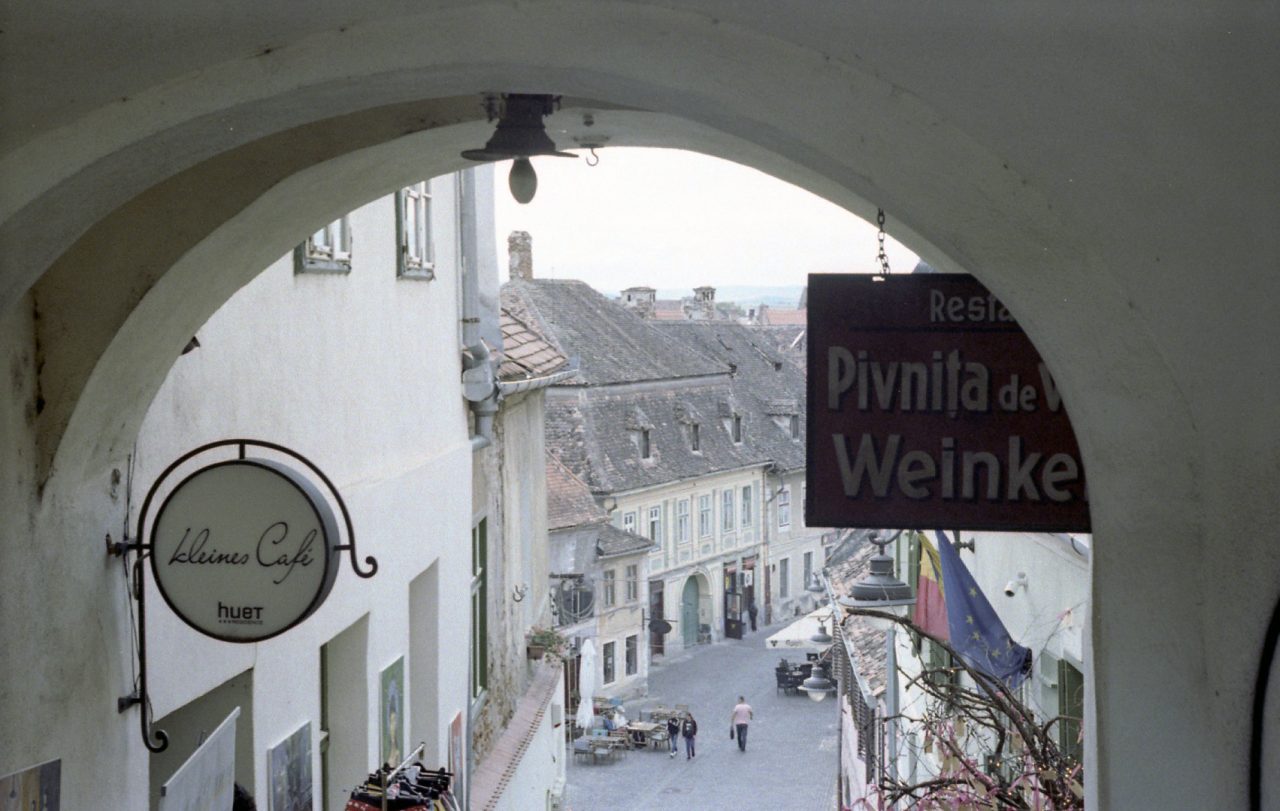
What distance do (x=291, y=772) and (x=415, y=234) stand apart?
403 cm

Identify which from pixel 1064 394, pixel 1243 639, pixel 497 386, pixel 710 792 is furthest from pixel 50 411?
pixel 710 792

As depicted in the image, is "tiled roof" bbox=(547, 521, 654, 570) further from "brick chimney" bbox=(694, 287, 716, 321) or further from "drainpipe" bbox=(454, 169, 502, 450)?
"drainpipe" bbox=(454, 169, 502, 450)

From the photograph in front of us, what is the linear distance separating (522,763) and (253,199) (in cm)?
1022

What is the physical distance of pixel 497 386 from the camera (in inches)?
497

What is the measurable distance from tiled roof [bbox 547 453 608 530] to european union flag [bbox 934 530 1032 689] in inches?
1024

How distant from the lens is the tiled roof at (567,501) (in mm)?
35500

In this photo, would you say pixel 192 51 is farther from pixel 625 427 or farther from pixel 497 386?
pixel 625 427

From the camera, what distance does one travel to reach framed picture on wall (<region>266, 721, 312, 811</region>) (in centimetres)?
731

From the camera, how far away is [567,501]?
3594 cm

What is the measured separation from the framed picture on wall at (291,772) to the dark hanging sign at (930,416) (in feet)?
13.7

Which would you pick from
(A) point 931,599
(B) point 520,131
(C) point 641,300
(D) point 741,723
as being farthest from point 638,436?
(B) point 520,131

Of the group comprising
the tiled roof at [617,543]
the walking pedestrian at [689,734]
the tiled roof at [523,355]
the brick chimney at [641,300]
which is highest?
the brick chimney at [641,300]

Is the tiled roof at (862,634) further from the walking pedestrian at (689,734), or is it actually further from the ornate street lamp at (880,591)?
the walking pedestrian at (689,734)

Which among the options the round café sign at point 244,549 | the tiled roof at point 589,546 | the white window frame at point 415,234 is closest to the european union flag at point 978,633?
the white window frame at point 415,234
